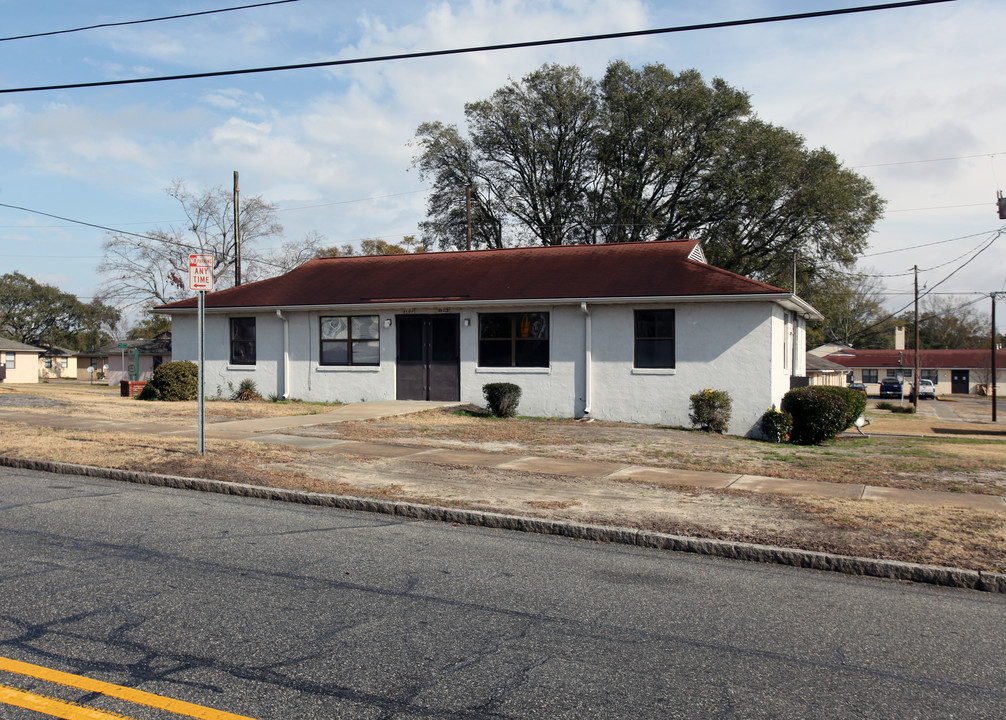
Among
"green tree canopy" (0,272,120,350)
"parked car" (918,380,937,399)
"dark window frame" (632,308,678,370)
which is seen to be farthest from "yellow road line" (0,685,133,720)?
"green tree canopy" (0,272,120,350)

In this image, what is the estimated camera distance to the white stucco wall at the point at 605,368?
18.8 metres

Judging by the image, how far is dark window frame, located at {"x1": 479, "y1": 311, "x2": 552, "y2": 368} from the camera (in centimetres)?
2070

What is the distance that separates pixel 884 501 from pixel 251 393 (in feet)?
61.9

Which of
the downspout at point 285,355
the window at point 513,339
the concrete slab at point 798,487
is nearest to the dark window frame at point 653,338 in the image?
the window at point 513,339

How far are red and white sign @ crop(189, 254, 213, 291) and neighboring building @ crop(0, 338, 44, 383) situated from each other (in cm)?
5706

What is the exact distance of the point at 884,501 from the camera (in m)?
Answer: 8.88

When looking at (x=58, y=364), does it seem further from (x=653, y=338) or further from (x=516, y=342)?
(x=653, y=338)

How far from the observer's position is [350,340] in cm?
2264

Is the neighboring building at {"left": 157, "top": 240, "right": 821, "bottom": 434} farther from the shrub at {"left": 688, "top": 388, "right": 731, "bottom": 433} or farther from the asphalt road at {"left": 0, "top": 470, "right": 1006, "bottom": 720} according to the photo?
the asphalt road at {"left": 0, "top": 470, "right": 1006, "bottom": 720}

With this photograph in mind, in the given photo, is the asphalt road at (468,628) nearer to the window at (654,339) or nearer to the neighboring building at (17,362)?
the window at (654,339)

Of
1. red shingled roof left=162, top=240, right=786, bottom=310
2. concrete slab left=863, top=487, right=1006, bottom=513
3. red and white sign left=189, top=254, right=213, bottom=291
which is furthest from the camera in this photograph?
red shingled roof left=162, top=240, right=786, bottom=310

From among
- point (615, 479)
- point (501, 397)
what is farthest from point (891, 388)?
point (615, 479)

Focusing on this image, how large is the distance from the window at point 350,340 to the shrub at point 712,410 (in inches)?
362

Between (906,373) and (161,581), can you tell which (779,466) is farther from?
(906,373)
